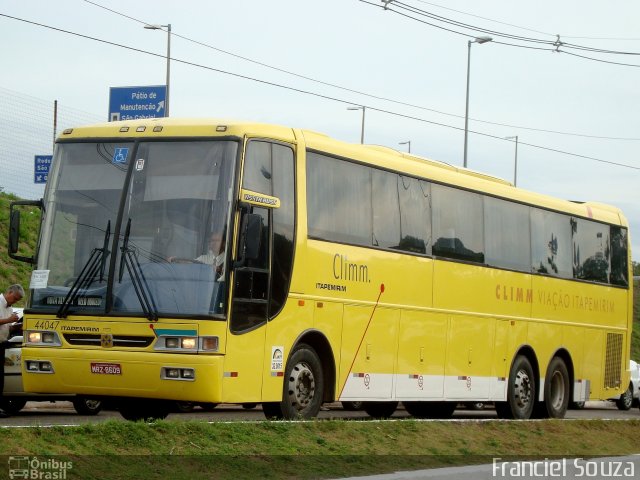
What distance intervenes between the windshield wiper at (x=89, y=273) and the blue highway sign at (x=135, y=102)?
71.0 feet

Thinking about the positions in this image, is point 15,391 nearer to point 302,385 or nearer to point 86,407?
point 86,407

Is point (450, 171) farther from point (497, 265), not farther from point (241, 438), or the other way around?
point (241, 438)

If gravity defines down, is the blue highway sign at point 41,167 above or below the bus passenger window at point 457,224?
above

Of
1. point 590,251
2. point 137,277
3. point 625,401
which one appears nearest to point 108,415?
point 137,277

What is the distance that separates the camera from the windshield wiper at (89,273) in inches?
613

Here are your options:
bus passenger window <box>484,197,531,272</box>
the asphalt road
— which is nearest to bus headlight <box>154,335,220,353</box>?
the asphalt road

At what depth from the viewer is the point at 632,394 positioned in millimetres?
37938

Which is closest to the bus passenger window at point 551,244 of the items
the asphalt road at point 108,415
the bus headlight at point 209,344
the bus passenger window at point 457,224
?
the bus passenger window at point 457,224

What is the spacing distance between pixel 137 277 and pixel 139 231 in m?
0.55

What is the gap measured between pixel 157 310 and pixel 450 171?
316 inches

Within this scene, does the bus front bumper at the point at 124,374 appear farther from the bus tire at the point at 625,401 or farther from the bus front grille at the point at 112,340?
the bus tire at the point at 625,401

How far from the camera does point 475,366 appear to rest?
21781 mm

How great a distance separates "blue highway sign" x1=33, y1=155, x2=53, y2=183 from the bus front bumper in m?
15.6

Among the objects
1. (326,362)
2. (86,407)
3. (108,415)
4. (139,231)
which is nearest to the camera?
(139,231)
